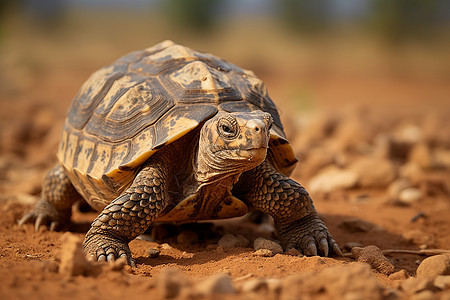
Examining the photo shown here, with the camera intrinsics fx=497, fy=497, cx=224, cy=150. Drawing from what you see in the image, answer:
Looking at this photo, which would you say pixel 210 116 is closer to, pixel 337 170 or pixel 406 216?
pixel 406 216

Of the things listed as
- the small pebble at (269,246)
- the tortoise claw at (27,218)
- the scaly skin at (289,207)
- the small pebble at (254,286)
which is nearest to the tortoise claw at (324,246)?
the scaly skin at (289,207)

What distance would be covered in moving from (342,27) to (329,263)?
42.1m

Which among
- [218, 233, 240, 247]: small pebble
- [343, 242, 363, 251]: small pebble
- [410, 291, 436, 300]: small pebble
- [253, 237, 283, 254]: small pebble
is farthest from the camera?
[343, 242, 363, 251]: small pebble

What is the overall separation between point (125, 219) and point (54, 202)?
5.36 ft

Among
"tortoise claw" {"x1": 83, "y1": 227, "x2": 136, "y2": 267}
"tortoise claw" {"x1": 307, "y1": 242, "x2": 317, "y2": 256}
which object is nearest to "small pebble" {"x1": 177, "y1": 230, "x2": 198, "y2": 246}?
"tortoise claw" {"x1": 83, "y1": 227, "x2": 136, "y2": 267}

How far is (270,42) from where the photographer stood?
41.4 m

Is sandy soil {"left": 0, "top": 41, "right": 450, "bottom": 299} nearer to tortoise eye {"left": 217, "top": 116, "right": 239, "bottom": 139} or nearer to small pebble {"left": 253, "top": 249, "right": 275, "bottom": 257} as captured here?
small pebble {"left": 253, "top": 249, "right": 275, "bottom": 257}

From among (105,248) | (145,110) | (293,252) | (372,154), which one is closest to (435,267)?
(293,252)

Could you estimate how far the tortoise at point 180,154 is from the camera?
3496mm

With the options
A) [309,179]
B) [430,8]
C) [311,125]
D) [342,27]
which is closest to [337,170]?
[309,179]

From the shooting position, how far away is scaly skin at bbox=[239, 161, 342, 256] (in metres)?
3.83

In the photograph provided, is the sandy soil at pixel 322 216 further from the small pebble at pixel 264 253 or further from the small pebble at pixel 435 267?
the small pebble at pixel 435 267

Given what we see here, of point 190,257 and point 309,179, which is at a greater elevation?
point 190,257

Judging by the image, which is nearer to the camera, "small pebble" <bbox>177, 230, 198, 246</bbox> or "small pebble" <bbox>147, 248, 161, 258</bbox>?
"small pebble" <bbox>147, 248, 161, 258</bbox>
